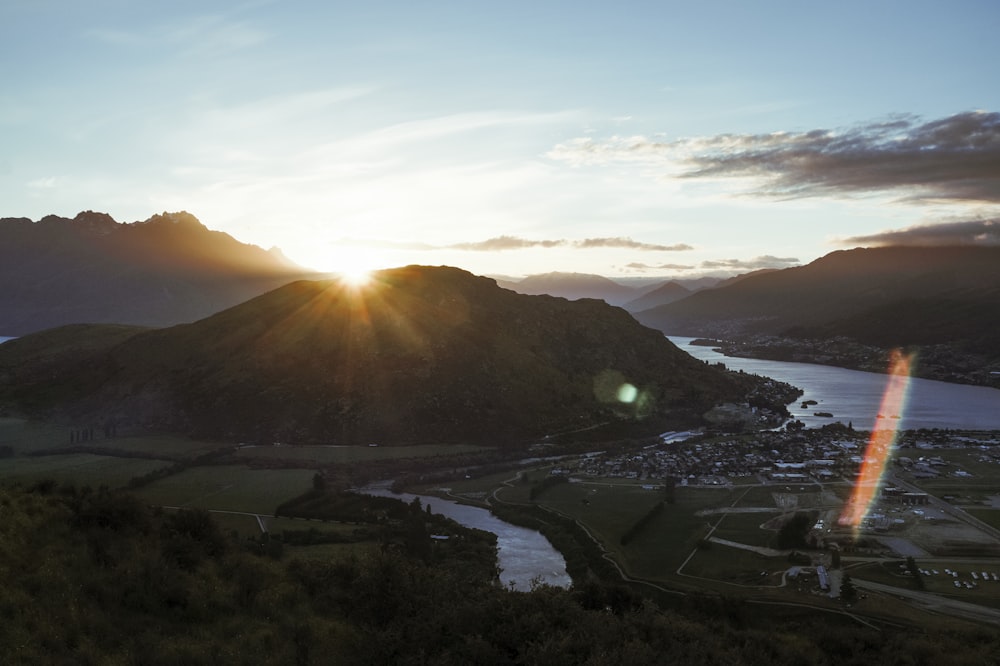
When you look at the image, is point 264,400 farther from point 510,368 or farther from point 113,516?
point 113,516

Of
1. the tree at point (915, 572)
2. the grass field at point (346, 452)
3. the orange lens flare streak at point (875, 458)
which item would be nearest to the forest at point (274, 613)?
the tree at point (915, 572)

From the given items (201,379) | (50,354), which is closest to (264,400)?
(201,379)

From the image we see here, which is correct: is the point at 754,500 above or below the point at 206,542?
below

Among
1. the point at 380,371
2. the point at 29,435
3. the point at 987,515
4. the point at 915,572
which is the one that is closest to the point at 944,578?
the point at 915,572

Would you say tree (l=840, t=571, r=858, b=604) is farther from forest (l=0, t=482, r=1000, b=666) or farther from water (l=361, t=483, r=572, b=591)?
water (l=361, t=483, r=572, b=591)

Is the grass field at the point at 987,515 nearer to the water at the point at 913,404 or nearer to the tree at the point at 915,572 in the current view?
the tree at the point at 915,572

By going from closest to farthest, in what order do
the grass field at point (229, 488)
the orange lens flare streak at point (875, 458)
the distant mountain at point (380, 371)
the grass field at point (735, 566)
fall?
1. the grass field at point (735, 566)
2. the orange lens flare streak at point (875, 458)
3. the grass field at point (229, 488)
4. the distant mountain at point (380, 371)
